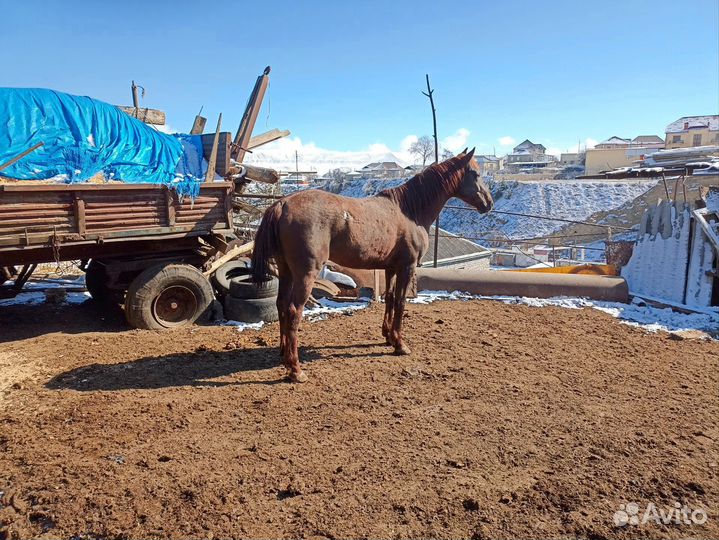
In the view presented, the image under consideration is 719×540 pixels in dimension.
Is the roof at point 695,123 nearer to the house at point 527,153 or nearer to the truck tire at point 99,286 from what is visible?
the house at point 527,153

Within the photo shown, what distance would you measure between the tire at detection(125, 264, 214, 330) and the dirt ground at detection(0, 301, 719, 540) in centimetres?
29

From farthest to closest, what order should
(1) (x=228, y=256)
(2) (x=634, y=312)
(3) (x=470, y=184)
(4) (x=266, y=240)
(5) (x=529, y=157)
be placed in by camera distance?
(5) (x=529, y=157) → (1) (x=228, y=256) → (2) (x=634, y=312) → (3) (x=470, y=184) → (4) (x=266, y=240)

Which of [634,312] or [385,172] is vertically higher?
[385,172]

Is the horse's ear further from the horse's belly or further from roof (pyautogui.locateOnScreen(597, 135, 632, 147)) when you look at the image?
roof (pyautogui.locateOnScreen(597, 135, 632, 147))

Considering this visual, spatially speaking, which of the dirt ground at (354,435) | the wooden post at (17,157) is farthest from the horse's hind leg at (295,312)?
the wooden post at (17,157)

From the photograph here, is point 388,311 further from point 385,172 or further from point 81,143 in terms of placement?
point 385,172

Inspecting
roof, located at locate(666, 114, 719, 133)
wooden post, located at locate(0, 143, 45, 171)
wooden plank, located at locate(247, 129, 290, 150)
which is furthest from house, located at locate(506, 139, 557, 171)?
wooden post, located at locate(0, 143, 45, 171)

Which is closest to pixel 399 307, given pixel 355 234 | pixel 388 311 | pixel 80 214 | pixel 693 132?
pixel 388 311

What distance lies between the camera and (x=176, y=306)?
686cm

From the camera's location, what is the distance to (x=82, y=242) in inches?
227

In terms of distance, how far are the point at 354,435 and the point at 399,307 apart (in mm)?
2230

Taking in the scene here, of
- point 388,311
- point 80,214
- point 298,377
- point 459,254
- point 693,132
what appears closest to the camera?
Result: point 298,377

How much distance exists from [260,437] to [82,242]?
3753mm

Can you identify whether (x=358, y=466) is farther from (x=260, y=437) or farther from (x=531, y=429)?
(x=531, y=429)
